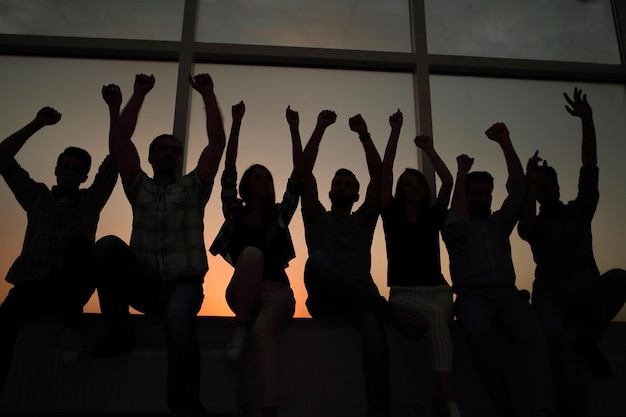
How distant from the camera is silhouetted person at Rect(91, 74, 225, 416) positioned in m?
1.31

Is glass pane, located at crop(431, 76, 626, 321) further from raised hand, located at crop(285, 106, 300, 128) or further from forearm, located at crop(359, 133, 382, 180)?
raised hand, located at crop(285, 106, 300, 128)

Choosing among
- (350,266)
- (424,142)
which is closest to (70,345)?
(350,266)

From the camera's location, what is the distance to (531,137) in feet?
8.14

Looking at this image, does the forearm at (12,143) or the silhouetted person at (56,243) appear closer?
the silhouetted person at (56,243)

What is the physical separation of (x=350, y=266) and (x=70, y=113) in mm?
1570

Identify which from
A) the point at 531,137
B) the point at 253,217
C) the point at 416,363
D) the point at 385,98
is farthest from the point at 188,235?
the point at 531,137

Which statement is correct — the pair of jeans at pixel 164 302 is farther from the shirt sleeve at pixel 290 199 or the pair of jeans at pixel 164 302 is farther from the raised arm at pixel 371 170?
the raised arm at pixel 371 170

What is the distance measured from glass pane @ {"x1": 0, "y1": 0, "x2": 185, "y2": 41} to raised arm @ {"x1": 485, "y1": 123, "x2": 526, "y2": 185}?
1.68 metres

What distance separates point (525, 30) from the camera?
8.88 ft

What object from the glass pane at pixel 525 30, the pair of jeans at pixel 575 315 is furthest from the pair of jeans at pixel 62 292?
the glass pane at pixel 525 30

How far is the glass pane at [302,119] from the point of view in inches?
86.4

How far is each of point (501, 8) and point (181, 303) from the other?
2.49 meters

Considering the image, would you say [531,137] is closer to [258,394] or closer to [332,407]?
[332,407]

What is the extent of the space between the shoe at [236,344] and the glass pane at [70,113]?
2.93ft
